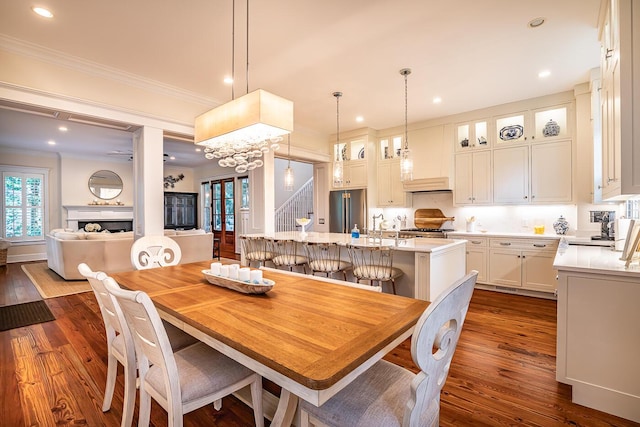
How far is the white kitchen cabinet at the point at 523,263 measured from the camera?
4145 millimetres

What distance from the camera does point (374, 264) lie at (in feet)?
10.9

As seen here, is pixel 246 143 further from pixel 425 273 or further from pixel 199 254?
pixel 199 254

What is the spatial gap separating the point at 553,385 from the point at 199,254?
5911 mm

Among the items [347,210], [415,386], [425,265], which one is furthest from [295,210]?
[415,386]

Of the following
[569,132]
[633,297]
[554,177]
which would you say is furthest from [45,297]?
[569,132]

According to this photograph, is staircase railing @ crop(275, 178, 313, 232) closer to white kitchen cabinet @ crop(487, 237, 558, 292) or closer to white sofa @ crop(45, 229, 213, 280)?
white sofa @ crop(45, 229, 213, 280)

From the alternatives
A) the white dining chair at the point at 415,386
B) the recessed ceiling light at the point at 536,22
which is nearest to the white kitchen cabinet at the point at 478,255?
the recessed ceiling light at the point at 536,22

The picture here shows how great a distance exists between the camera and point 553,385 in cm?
213

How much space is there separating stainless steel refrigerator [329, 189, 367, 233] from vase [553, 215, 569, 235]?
9.89 feet

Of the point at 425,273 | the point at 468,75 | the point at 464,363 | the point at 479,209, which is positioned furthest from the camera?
the point at 479,209

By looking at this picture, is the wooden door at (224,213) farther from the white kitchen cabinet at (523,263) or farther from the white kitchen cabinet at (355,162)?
the white kitchen cabinet at (523,263)

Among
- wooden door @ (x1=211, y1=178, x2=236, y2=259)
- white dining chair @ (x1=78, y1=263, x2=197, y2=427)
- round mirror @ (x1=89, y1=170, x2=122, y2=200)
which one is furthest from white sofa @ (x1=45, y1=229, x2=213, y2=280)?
white dining chair @ (x1=78, y1=263, x2=197, y2=427)

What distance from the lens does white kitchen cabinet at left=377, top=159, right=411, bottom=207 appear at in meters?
5.90

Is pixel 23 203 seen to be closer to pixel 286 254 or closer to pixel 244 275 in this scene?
pixel 286 254
